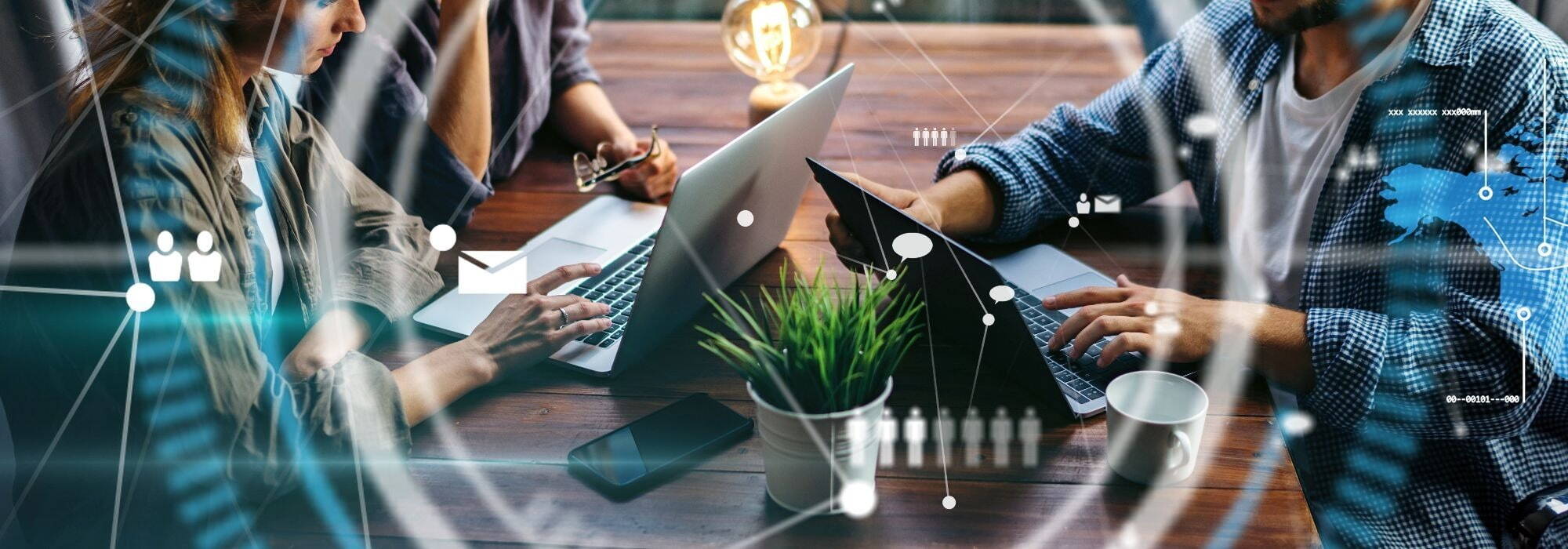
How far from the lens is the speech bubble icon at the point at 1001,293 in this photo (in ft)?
2.70

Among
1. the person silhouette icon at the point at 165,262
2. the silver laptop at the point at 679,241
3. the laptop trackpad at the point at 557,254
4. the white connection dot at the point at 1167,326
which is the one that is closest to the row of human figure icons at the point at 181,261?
the person silhouette icon at the point at 165,262

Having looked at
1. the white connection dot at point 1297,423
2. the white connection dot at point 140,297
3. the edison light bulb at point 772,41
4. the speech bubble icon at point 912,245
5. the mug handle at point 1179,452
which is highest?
the edison light bulb at point 772,41

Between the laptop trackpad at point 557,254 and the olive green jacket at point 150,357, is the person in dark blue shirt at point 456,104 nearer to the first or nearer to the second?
the laptop trackpad at point 557,254

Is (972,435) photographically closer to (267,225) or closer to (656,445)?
(656,445)

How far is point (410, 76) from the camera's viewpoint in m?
1.41

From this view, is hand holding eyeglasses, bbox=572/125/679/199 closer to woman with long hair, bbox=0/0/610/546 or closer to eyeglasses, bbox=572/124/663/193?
eyeglasses, bbox=572/124/663/193

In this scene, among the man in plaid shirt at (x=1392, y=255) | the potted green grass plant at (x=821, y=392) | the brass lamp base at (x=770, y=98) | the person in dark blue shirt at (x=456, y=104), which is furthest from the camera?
the brass lamp base at (x=770, y=98)

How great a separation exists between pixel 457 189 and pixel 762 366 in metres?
0.74

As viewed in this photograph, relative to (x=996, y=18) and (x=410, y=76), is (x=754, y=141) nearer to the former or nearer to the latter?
(x=410, y=76)

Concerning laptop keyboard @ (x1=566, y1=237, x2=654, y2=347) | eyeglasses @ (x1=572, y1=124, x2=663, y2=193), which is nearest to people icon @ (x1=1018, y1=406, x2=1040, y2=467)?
laptop keyboard @ (x1=566, y1=237, x2=654, y2=347)

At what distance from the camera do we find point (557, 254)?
48.4 inches

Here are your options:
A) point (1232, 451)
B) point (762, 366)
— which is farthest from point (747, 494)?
point (1232, 451)

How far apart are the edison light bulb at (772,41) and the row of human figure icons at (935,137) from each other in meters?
0.18

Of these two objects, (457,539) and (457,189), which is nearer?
(457,539)
